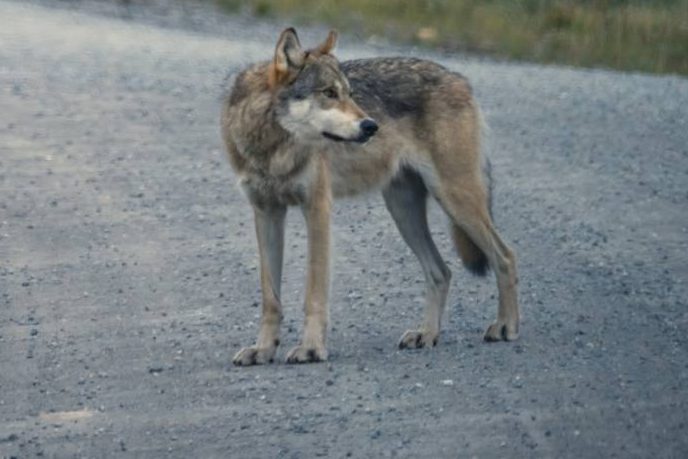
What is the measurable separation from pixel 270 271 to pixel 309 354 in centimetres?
58

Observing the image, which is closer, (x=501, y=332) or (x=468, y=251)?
(x=501, y=332)

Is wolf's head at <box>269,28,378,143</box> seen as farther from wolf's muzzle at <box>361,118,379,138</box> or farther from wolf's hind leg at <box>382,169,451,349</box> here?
wolf's hind leg at <box>382,169,451,349</box>

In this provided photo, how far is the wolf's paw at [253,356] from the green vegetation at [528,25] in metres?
11.7

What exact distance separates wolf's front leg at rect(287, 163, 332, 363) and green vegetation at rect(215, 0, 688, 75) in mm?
11285

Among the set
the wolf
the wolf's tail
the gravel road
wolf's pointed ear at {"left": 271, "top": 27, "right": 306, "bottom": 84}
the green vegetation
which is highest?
wolf's pointed ear at {"left": 271, "top": 27, "right": 306, "bottom": 84}

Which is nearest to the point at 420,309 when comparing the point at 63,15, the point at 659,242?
the point at 659,242

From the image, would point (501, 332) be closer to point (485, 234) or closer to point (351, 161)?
point (485, 234)

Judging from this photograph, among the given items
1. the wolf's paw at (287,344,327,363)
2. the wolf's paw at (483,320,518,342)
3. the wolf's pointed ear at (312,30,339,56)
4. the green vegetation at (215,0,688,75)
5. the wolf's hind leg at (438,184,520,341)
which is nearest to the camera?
the wolf's paw at (287,344,327,363)

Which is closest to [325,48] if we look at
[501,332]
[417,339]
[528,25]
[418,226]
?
[418,226]

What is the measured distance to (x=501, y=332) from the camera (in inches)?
333

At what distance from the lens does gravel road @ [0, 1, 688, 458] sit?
6.77m

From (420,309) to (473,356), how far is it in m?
1.11

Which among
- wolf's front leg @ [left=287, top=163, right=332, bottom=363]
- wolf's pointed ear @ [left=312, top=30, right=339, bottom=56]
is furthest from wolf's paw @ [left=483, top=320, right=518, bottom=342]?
wolf's pointed ear @ [left=312, top=30, right=339, bottom=56]

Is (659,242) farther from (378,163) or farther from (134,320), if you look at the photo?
(134,320)
